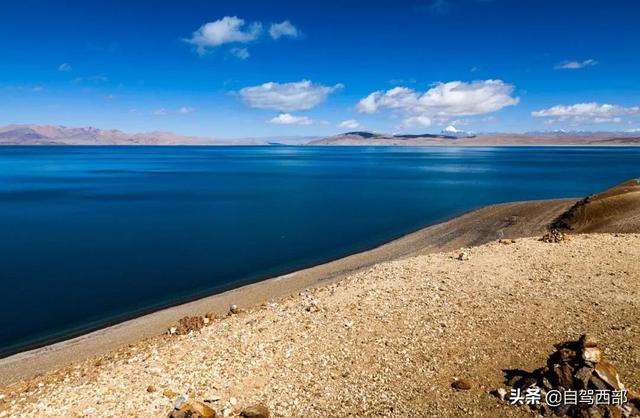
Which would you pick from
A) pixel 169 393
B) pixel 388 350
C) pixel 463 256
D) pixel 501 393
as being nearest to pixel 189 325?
pixel 169 393

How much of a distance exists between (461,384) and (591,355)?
248cm

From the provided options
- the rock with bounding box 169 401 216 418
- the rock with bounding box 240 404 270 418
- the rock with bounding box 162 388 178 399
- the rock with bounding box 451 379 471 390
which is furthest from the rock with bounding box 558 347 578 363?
the rock with bounding box 162 388 178 399

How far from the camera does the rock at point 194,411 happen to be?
8.16 m

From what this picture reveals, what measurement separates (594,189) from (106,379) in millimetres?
73966

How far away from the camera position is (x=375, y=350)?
10.9 m

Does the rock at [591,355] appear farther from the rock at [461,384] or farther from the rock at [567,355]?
the rock at [461,384]

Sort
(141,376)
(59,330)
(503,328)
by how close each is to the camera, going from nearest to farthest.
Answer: (141,376) < (503,328) < (59,330)

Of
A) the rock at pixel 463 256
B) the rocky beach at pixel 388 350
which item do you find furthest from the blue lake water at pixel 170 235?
the rock at pixel 463 256

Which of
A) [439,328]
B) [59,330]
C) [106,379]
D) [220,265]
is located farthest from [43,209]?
[439,328]

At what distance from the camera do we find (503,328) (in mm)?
11531

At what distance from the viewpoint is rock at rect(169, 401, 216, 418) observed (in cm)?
816

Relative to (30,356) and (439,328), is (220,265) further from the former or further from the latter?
(439,328)

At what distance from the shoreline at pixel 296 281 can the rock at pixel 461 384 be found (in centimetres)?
1039

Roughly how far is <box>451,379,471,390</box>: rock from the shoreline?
10.4 metres
